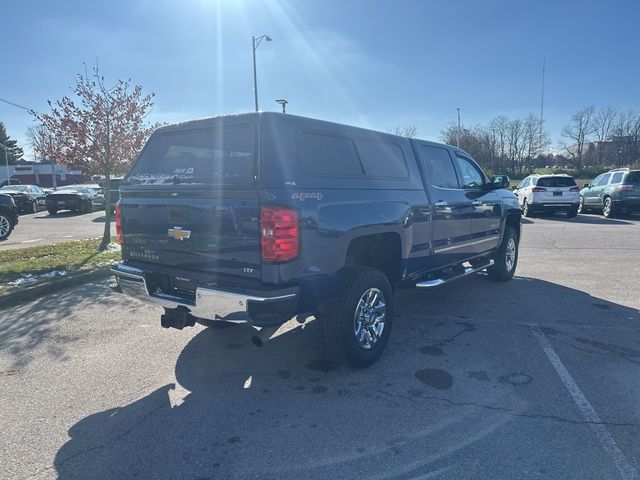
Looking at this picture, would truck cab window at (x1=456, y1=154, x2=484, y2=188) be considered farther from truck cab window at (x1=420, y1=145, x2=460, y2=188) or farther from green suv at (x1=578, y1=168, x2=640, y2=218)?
green suv at (x1=578, y1=168, x2=640, y2=218)

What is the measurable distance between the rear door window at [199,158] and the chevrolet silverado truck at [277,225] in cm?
1

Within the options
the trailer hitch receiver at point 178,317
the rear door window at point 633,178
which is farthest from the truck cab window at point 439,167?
the rear door window at point 633,178

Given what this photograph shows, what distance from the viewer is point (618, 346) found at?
4426 mm

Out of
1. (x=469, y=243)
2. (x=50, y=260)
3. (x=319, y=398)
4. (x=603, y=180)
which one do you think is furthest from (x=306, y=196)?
(x=603, y=180)

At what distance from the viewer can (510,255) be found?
7.33 m

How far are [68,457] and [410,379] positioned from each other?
98.6 inches

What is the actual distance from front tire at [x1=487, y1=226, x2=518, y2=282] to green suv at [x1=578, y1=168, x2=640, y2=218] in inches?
487

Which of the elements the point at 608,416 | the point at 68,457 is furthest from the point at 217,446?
the point at 608,416

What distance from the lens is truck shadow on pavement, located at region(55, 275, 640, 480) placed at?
2.70m

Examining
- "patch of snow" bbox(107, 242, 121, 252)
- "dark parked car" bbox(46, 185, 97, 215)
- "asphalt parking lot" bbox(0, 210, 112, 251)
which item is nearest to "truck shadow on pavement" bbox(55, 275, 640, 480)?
"patch of snow" bbox(107, 242, 121, 252)

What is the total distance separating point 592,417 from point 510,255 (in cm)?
446

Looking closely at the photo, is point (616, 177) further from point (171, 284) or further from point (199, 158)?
point (171, 284)

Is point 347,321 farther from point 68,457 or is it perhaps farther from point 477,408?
point 68,457

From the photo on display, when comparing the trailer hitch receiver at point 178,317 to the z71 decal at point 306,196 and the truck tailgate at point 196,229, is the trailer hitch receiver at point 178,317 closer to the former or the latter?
the truck tailgate at point 196,229
